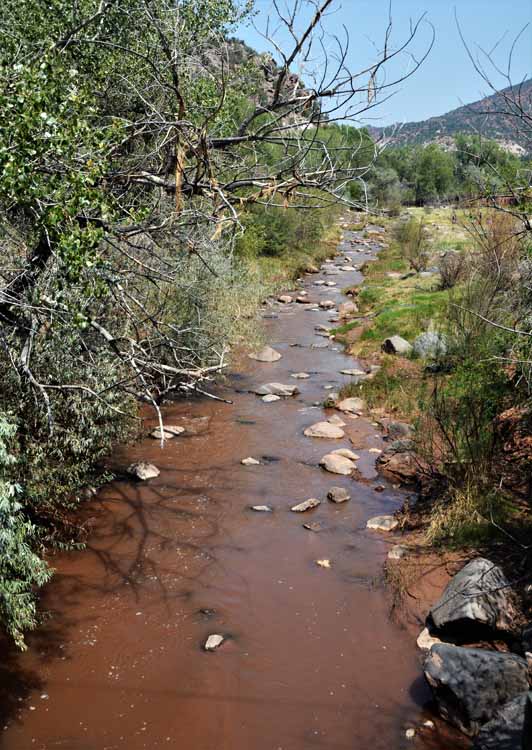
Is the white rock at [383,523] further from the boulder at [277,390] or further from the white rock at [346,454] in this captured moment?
the boulder at [277,390]

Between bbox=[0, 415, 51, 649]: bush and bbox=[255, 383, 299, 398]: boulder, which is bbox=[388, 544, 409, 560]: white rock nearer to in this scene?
bbox=[0, 415, 51, 649]: bush

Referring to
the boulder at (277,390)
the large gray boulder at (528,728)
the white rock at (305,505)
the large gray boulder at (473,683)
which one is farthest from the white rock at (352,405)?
the large gray boulder at (528,728)

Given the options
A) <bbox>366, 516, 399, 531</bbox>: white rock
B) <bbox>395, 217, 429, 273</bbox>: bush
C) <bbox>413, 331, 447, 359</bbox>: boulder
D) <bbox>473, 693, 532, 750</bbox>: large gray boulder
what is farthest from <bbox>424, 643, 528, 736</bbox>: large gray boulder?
<bbox>395, 217, 429, 273</bbox>: bush

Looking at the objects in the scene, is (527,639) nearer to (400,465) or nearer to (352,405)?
(400,465)

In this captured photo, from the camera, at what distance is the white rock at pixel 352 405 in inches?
562

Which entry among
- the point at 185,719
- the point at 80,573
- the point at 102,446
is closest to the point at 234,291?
the point at 102,446

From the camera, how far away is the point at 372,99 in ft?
20.1

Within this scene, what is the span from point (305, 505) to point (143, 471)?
2.74 meters

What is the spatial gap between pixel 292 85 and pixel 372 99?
61.9 inches

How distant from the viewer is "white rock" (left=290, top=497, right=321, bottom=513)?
9977mm

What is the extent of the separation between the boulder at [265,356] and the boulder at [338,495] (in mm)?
7822

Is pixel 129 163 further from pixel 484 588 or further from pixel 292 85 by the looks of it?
pixel 484 588

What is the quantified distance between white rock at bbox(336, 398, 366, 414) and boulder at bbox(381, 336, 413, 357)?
294 cm

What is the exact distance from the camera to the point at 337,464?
11422 millimetres
